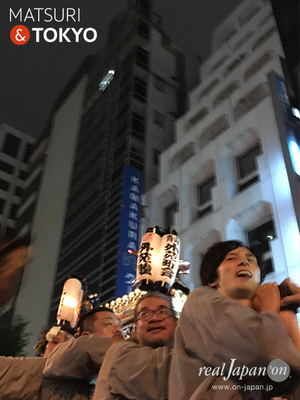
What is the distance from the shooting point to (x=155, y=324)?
7.70 ft

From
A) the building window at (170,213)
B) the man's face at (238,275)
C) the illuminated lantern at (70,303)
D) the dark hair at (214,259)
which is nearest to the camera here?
the man's face at (238,275)

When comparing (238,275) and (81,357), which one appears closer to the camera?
(238,275)

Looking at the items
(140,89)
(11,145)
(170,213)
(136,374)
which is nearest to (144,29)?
(140,89)

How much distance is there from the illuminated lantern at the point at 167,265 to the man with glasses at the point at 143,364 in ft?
13.9

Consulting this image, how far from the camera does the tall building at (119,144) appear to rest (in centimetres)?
1681

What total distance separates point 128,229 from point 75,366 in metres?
13.1

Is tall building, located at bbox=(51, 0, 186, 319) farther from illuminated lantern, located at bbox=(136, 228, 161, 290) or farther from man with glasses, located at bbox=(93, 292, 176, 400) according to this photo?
man with glasses, located at bbox=(93, 292, 176, 400)

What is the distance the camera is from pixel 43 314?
20641 millimetres

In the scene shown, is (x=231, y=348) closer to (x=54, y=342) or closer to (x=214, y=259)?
(x=214, y=259)

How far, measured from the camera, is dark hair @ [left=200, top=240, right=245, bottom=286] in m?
2.28

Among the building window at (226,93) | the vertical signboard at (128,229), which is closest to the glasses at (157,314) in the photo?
the vertical signboard at (128,229)

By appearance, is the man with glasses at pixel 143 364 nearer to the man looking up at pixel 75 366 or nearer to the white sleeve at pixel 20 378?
the man looking up at pixel 75 366

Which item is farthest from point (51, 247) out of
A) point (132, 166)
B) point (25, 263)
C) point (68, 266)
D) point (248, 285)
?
Result: point (248, 285)

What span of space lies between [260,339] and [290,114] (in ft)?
41.9
